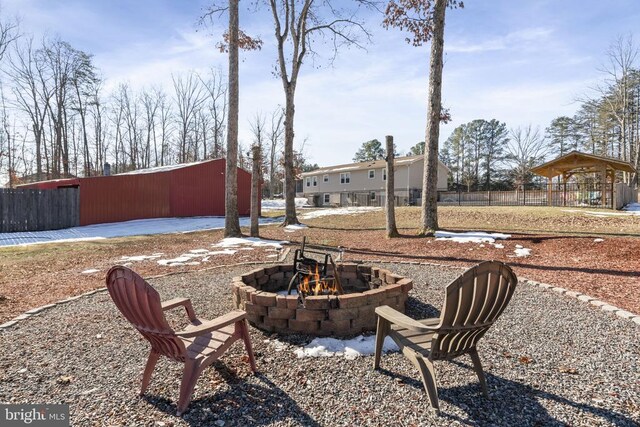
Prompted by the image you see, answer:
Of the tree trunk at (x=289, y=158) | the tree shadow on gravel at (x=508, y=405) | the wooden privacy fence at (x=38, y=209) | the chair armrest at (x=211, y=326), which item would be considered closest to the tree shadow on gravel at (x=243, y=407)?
the chair armrest at (x=211, y=326)

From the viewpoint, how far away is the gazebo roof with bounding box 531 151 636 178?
675 inches

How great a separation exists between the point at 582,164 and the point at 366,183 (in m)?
18.9

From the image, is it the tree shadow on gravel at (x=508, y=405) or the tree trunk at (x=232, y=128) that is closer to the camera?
the tree shadow on gravel at (x=508, y=405)

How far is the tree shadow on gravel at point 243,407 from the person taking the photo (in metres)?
2.07

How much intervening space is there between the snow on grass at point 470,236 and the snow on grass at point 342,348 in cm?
662

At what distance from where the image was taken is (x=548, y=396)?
229cm

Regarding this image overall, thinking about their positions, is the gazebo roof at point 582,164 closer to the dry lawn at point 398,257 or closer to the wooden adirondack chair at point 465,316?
the dry lawn at point 398,257

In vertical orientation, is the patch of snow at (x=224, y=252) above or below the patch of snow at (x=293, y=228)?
below

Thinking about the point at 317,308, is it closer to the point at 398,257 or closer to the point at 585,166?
the point at 398,257

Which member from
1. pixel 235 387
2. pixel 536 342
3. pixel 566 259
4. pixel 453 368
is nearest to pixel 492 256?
pixel 566 259

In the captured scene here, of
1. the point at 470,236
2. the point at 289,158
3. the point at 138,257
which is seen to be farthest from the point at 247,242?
the point at 470,236

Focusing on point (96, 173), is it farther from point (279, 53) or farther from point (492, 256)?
point (492, 256)

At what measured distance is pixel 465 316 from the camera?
2215 millimetres

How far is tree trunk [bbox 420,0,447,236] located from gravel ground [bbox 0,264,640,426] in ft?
20.9
